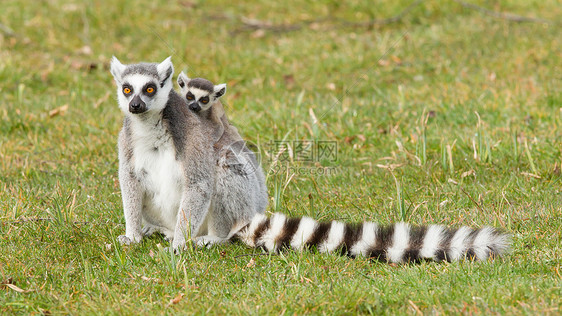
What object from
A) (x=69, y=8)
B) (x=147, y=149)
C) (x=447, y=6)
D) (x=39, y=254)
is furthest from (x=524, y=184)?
(x=69, y=8)

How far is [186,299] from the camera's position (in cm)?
321

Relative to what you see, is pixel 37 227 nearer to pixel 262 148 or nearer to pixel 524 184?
pixel 262 148

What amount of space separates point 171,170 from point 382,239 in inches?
57.1

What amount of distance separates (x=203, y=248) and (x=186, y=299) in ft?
2.80

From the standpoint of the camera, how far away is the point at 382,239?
12.1 feet

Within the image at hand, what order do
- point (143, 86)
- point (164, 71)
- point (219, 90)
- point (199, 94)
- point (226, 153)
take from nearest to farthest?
point (143, 86), point (164, 71), point (226, 153), point (199, 94), point (219, 90)

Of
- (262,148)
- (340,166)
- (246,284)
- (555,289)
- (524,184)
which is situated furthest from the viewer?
(262,148)

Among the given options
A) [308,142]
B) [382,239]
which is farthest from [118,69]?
[308,142]

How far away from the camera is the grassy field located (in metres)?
3.29

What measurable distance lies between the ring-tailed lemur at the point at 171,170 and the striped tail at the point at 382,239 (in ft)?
1.00

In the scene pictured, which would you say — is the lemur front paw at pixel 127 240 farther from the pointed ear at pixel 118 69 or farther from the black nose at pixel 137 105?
the pointed ear at pixel 118 69

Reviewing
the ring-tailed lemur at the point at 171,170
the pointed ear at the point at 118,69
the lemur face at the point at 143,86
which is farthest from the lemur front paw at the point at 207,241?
the pointed ear at the point at 118,69

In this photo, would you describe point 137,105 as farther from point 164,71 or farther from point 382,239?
point 382,239

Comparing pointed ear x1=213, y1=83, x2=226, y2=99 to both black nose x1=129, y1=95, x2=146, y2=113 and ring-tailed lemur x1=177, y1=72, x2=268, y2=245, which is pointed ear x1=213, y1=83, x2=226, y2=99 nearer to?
ring-tailed lemur x1=177, y1=72, x2=268, y2=245
